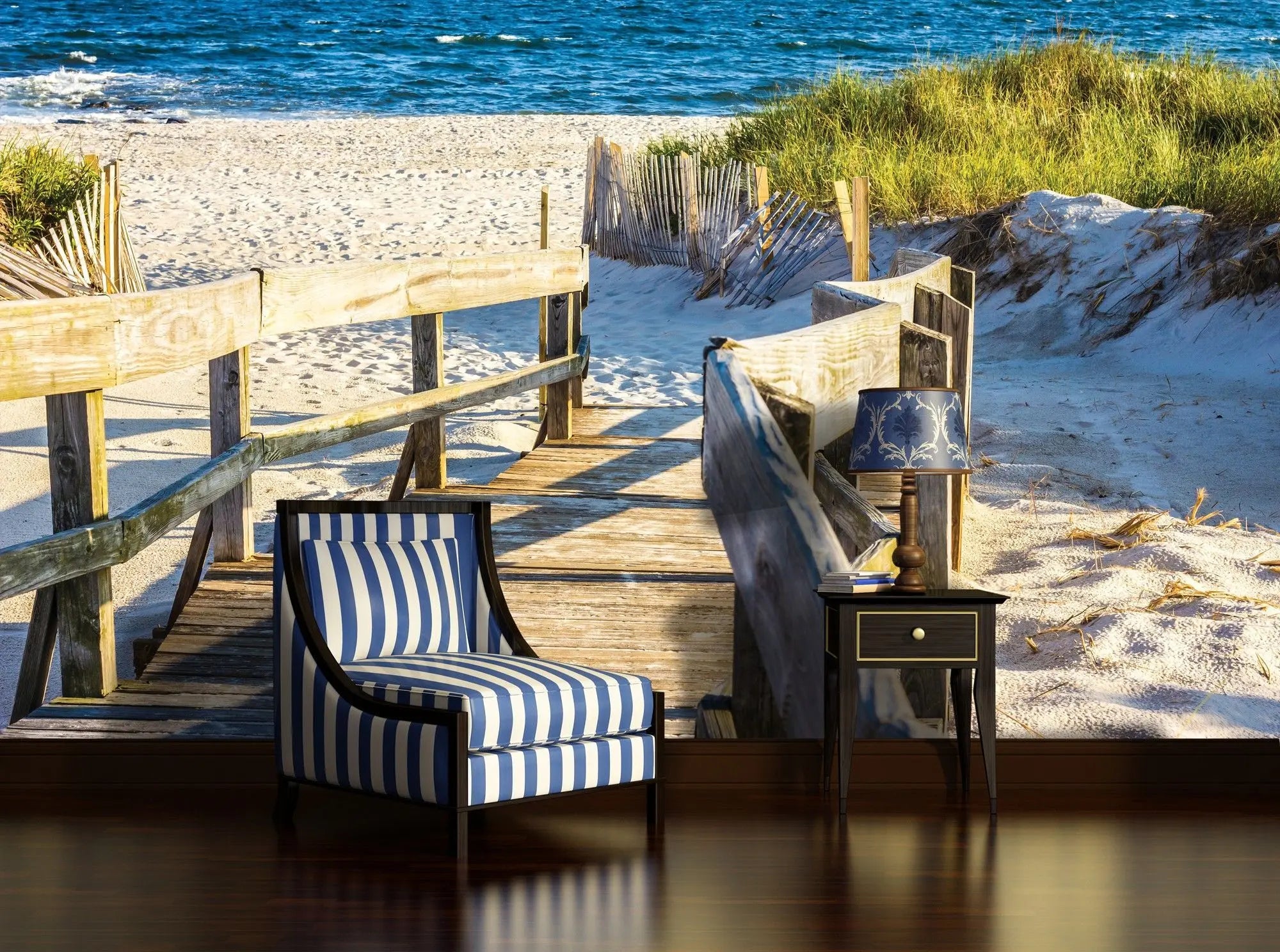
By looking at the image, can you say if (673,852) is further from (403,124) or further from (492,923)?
(403,124)

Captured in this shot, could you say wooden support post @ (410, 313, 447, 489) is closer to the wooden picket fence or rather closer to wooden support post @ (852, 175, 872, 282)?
wooden support post @ (852, 175, 872, 282)

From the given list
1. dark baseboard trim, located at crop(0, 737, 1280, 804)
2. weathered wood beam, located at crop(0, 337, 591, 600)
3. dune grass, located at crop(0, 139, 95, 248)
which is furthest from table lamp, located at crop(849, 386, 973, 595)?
dune grass, located at crop(0, 139, 95, 248)

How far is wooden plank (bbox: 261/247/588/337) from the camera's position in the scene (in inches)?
150

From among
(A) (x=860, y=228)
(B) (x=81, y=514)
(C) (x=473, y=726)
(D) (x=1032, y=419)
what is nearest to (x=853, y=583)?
(C) (x=473, y=726)

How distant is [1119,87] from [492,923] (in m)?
11.1

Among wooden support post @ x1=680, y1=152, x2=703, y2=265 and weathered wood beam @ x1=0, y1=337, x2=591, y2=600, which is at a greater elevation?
wooden support post @ x1=680, y1=152, x2=703, y2=265

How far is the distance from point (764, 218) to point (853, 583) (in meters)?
7.77

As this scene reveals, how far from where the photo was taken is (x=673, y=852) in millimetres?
2826

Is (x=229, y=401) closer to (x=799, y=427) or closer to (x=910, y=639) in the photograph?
(x=799, y=427)

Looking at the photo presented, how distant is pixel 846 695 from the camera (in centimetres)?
302

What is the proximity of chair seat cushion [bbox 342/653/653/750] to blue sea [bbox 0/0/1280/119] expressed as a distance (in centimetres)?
2389

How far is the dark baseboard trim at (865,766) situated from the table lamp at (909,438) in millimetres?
499

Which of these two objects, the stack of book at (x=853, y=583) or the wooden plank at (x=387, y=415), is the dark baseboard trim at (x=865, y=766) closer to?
the stack of book at (x=853, y=583)

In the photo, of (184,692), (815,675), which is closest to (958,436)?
(815,675)
